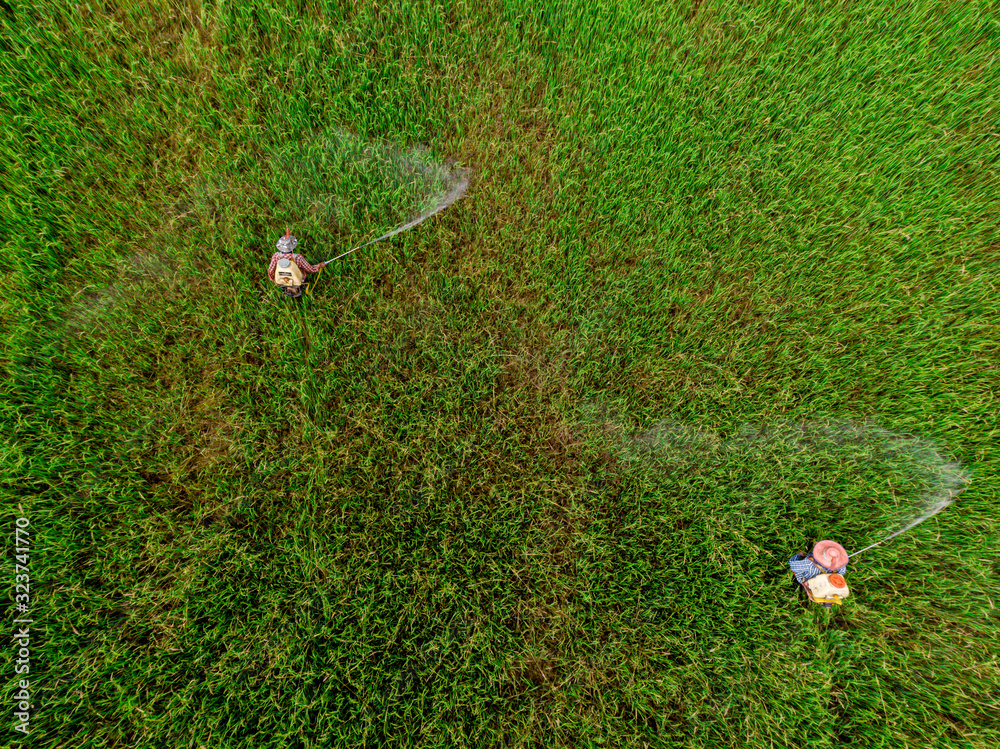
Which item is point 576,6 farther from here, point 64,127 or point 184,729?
point 184,729

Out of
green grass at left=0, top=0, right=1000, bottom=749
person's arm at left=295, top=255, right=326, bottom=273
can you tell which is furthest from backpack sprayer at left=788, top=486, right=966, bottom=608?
person's arm at left=295, top=255, right=326, bottom=273

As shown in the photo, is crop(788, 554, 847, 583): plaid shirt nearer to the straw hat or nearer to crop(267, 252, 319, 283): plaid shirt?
the straw hat

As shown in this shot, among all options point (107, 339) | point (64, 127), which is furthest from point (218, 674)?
point (64, 127)

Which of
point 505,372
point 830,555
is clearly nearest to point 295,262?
point 505,372

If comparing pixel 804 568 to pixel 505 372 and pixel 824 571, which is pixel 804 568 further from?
pixel 505 372

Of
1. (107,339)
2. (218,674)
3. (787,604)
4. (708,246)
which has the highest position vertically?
(107,339)

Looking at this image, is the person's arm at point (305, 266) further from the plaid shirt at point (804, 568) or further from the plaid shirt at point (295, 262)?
the plaid shirt at point (804, 568)
